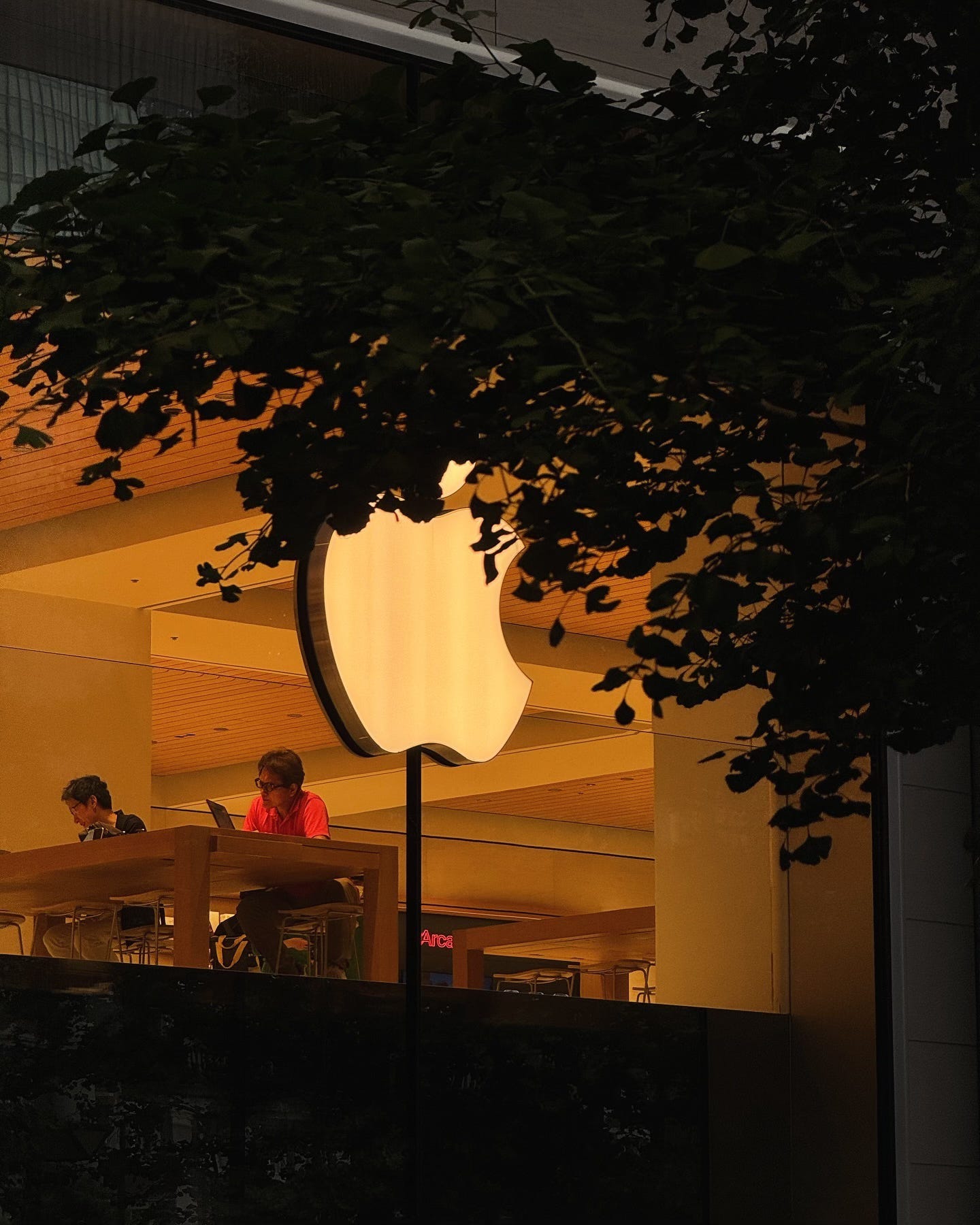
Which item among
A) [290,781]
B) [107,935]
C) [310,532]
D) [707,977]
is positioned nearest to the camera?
[310,532]

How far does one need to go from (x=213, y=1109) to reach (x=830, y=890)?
2.51 metres

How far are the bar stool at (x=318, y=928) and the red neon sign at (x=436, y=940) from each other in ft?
0.75

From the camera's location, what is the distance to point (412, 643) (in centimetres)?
645

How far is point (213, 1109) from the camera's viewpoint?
591cm

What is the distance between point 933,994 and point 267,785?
105 inches

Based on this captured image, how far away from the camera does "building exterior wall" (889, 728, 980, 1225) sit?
23.3 feet

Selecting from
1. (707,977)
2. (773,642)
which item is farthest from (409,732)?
(773,642)

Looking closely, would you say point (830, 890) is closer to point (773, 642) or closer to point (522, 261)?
point (773, 642)

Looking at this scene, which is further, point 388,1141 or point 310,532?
point 388,1141

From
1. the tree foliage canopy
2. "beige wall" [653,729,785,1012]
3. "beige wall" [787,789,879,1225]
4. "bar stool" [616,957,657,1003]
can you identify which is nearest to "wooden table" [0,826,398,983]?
"bar stool" [616,957,657,1003]

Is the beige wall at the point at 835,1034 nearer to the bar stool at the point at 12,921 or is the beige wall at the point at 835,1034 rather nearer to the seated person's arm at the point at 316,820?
the seated person's arm at the point at 316,820

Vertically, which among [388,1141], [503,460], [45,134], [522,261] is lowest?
[388,1141]

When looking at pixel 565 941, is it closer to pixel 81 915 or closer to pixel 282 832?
pixel 282 832

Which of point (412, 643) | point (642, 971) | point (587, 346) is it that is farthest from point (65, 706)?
point (587, 346)
